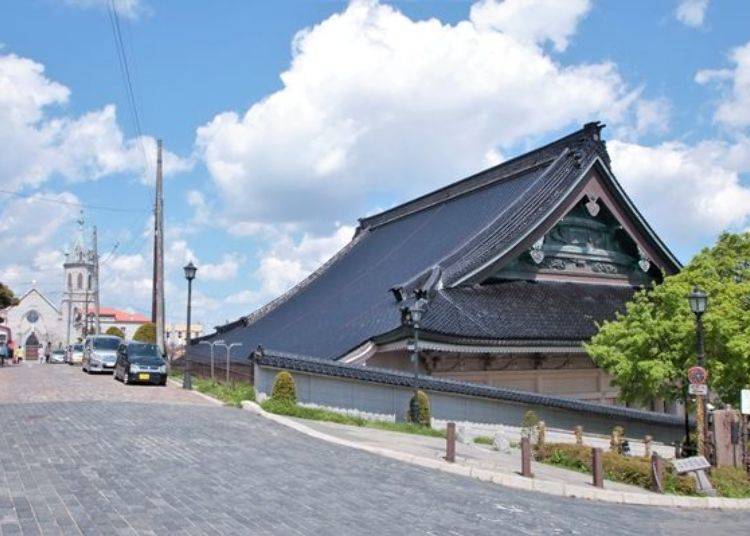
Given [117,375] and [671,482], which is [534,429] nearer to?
[671,482]

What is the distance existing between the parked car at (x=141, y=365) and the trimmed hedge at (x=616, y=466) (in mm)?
13625

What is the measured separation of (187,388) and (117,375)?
480 centimetres

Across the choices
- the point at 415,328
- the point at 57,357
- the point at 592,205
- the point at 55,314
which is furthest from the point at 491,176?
the point at 55,314

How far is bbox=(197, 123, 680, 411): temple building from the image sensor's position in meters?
21.4

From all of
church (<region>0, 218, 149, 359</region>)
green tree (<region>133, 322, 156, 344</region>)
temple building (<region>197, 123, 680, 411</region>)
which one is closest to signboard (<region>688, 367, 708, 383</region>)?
temple building (<region>197, 123, 680, 411</region>)

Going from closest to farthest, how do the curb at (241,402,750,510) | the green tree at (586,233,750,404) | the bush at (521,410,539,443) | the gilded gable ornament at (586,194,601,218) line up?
the curb at (241,402,750,510) < the green tree at (586,233,750,404) < the bush at (521,410,539,443) < the gilded gable ornament at (586,194,601,218)

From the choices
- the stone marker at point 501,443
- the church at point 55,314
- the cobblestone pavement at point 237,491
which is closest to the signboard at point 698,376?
the cobblestone pavement at point 237,491

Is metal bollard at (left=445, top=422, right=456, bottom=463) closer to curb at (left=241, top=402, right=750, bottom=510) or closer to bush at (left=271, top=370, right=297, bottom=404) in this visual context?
curb at (left=241, top=402, right=750, bottom=510)

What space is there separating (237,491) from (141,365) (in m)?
16.0

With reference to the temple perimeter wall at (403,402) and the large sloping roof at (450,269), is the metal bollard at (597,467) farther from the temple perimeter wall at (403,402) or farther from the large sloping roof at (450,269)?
the large sloping roof at (450,269)

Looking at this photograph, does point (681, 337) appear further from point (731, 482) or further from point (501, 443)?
point (501, 443)

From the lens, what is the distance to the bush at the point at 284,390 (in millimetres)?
17703

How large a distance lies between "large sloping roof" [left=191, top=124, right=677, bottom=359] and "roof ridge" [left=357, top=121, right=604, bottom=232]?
0.05m

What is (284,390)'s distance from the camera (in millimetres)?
17703
